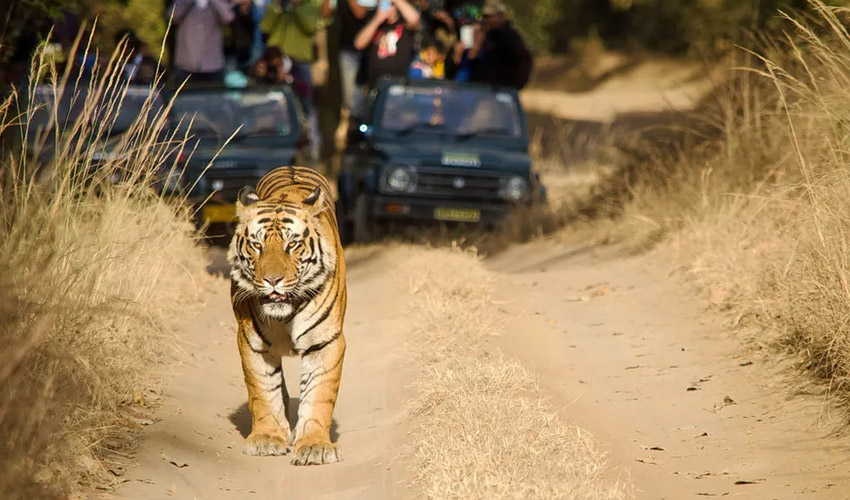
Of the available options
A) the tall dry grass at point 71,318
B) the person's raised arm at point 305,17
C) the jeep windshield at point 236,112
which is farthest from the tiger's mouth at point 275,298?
the person's raised arm at point 305,17

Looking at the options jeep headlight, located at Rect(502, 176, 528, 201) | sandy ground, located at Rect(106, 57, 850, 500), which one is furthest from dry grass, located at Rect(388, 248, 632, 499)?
jeep headlight, located at Rect(502, 176, 528, 201)

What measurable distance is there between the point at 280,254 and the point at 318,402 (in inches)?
30.5

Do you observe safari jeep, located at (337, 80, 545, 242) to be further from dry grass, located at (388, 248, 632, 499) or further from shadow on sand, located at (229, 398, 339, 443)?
shadow on sand, located at (229, 398, 339, 443)

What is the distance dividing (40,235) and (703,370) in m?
4.03

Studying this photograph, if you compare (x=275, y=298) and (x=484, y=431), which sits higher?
(x=275, y=298)

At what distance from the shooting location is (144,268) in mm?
7648

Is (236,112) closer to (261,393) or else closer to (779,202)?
(779,202)

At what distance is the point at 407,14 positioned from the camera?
15.2 metres

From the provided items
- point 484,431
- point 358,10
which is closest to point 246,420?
point 484,431

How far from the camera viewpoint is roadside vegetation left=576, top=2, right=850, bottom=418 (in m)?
7.07

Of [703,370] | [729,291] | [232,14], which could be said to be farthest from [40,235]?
[232,14]

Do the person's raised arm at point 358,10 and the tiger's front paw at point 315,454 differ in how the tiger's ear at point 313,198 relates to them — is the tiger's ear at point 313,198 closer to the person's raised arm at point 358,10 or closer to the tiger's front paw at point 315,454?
the tiger's front paw at point 315,454

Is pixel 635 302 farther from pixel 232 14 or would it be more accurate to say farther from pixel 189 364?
pixel 232 14

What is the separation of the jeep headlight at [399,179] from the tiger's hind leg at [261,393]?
677cm
